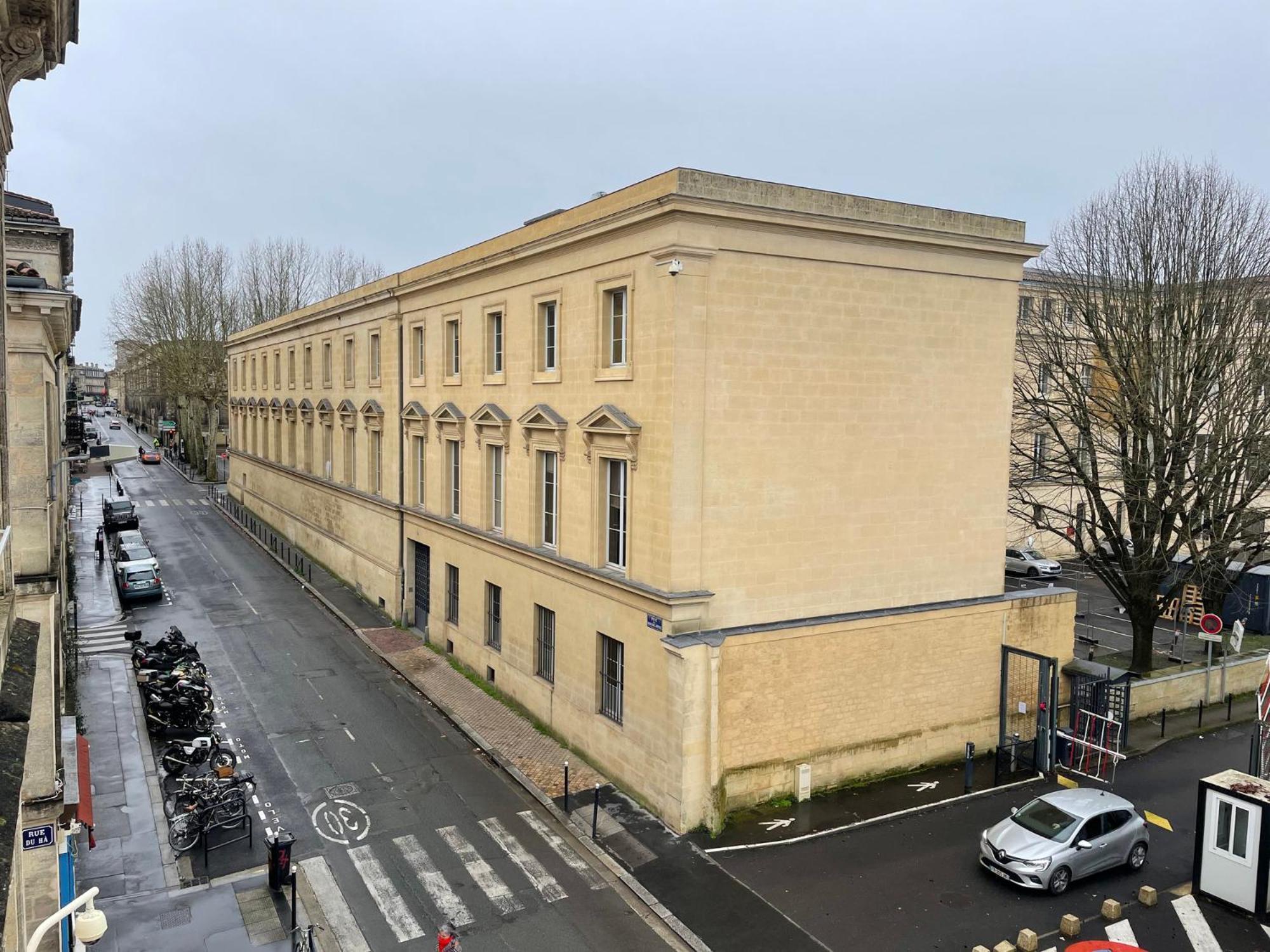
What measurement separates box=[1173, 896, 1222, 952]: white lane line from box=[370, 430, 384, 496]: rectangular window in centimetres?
2615

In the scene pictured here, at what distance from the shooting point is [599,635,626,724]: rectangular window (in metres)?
18.4

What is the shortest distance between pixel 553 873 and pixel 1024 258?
16065 millimetres

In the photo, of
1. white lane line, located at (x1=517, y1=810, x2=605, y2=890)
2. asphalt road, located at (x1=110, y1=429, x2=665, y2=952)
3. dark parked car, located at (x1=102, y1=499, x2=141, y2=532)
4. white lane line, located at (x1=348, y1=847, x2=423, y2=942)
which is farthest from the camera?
dark parked car, located at (x1=102, y1=499, x2=141, y2=532)

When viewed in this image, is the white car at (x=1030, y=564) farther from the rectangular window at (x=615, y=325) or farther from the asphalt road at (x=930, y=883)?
the rectangular window at (x=615, y=325)

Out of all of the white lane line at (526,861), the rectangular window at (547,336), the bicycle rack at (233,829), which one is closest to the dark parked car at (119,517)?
the rectangular window at (547,336)

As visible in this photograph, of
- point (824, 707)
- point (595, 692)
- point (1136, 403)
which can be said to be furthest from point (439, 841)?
point (1136, 403)

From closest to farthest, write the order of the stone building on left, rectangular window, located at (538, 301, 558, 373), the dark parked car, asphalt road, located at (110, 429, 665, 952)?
the stone building on left → asphalt road, located at (110, 429, 665, 952) → rectangular window, located at (538, 301, 558, 373) → the dark parked car

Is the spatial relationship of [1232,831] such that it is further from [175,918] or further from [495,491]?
[495,491]

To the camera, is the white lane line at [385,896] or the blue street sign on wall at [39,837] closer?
the blue street sign on wall at [39,837]

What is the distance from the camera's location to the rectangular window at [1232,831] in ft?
46.1

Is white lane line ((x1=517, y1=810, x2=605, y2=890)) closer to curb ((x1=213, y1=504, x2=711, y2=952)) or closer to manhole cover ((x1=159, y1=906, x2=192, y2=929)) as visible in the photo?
curb ((x1=213, y1=504, x2=711, y2=952))

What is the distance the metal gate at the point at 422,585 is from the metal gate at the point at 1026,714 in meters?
17.1

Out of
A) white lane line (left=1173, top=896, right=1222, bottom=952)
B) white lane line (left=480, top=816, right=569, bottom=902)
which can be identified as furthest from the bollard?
white lane line (left=1173, top=896, right=1222, bottom=952)

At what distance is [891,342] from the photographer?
60.7ft
